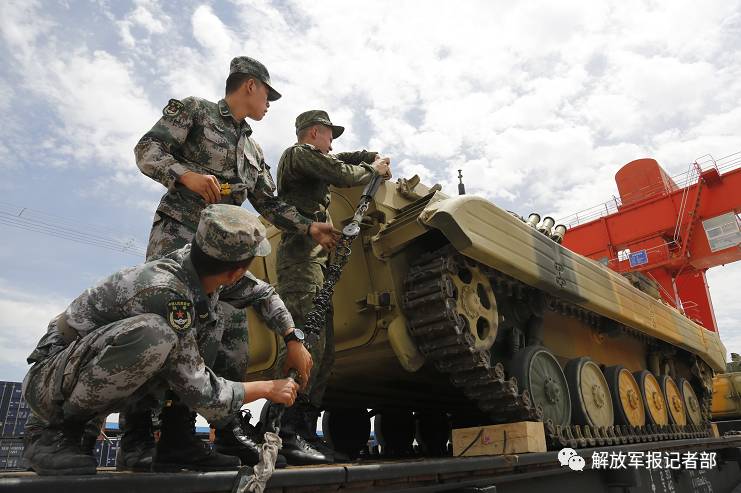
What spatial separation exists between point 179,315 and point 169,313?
0.04m

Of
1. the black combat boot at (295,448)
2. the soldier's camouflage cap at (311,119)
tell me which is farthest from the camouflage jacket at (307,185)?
the black combat boot at (295,448)

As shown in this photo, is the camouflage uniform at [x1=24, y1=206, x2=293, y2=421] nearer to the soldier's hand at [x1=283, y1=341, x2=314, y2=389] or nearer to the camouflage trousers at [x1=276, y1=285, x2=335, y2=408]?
the soldier's hand at [x1=283, y1=341, x2=314, y2=389]

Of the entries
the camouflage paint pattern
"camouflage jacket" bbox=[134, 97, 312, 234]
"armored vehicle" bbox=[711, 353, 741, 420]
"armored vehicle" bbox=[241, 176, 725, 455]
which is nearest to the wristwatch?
"camouflage jacket" bbox=[134, 97, 312, 234]

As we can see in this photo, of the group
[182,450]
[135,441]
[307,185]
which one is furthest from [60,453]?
[307,185]

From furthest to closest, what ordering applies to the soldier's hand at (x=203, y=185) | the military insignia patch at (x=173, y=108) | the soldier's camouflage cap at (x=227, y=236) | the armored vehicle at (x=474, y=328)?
the armored vehicle at (x=474, y=328)
the military insignia patch at (x=173, y=108)
the soldier's hand at (x=203, y=185)
the soldier's camouflage cap at (x=227, y=236)

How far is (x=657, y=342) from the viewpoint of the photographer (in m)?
8.12

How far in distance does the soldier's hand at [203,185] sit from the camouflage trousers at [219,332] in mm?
270

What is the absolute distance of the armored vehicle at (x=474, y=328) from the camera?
415 cm

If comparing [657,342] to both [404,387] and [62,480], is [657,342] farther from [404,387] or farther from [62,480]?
[62,480]

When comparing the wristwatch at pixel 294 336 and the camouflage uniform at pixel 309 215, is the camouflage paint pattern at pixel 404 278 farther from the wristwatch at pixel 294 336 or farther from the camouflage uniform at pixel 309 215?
the wristwatch at pixel 294 336

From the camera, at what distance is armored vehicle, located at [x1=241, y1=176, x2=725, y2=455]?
415 cm

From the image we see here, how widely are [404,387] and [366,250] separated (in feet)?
6.07

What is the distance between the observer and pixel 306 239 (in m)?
3.92

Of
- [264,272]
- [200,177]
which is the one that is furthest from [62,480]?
[264,272]
